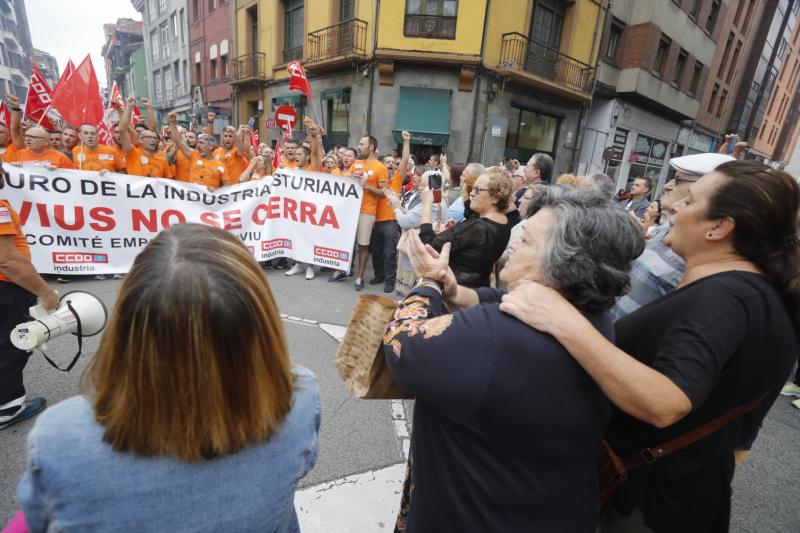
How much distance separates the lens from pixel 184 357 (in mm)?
682

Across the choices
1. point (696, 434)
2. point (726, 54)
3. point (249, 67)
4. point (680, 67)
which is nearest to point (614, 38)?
point (680, 67)

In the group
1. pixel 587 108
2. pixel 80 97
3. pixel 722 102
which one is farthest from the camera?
pixel 722 102

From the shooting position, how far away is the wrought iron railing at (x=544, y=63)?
13062 mm

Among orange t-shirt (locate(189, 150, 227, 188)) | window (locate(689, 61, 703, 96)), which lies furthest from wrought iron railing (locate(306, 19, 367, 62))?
window (locate(689, 61, 703, 96))

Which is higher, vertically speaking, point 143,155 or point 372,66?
point 372,66

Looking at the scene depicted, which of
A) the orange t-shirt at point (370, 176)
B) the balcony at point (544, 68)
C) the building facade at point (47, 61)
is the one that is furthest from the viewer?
the building facade at point (47, 61)

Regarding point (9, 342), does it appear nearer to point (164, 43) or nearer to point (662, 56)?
point (662, 56)

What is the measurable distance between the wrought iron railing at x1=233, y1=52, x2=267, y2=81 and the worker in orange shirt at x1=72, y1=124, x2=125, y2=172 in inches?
579

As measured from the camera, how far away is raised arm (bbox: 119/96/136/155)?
5094mm

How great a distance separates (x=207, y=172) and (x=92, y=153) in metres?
1.41

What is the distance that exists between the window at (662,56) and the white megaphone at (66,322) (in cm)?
2173

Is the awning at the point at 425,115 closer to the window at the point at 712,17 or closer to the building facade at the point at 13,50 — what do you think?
the window at the point at 712,17

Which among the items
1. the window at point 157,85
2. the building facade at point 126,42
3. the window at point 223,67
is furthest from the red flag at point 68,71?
the building facade at point 126,42

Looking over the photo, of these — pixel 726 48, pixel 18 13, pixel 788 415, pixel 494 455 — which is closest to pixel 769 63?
pixel 726 48
